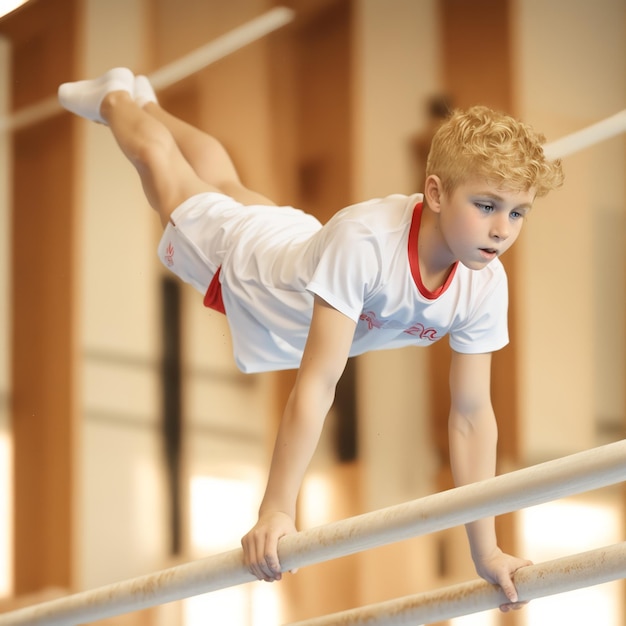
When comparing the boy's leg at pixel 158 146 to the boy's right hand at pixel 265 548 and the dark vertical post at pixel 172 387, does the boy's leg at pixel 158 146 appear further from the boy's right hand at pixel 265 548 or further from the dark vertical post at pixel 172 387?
the dark vertical post at pixel 172 387

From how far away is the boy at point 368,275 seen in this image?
1.14 m

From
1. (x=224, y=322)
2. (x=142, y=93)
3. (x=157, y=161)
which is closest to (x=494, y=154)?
(x=157, y=161)

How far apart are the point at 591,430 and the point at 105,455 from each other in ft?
3.92

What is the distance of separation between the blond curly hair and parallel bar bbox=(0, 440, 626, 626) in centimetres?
33

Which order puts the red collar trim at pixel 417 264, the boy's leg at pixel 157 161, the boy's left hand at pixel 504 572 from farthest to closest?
the boy's leg at pixel 157 161 → the red collar trim at pixel 417 264 → the boy's left hand at pixel 504 572

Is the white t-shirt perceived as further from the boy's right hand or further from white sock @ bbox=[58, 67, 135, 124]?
white sock @ bbox=[58, 67, 135, 124]

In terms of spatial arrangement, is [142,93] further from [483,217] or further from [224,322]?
[224,322]

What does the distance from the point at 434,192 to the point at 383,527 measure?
0.39 meters

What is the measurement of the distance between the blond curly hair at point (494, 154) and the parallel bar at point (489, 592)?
0.38 m

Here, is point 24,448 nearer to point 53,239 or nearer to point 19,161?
point 53,239

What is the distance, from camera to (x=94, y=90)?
186 centimetres

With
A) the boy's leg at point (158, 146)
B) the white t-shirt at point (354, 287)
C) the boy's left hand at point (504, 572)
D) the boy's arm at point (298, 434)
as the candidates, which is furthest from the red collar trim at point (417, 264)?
the boy's leg at point (158, 146)

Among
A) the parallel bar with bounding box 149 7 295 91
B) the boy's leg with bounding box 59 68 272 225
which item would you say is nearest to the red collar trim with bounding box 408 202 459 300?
the boy's leg with bounding box 59 68 272 225

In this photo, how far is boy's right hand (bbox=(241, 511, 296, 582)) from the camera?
105 cm
